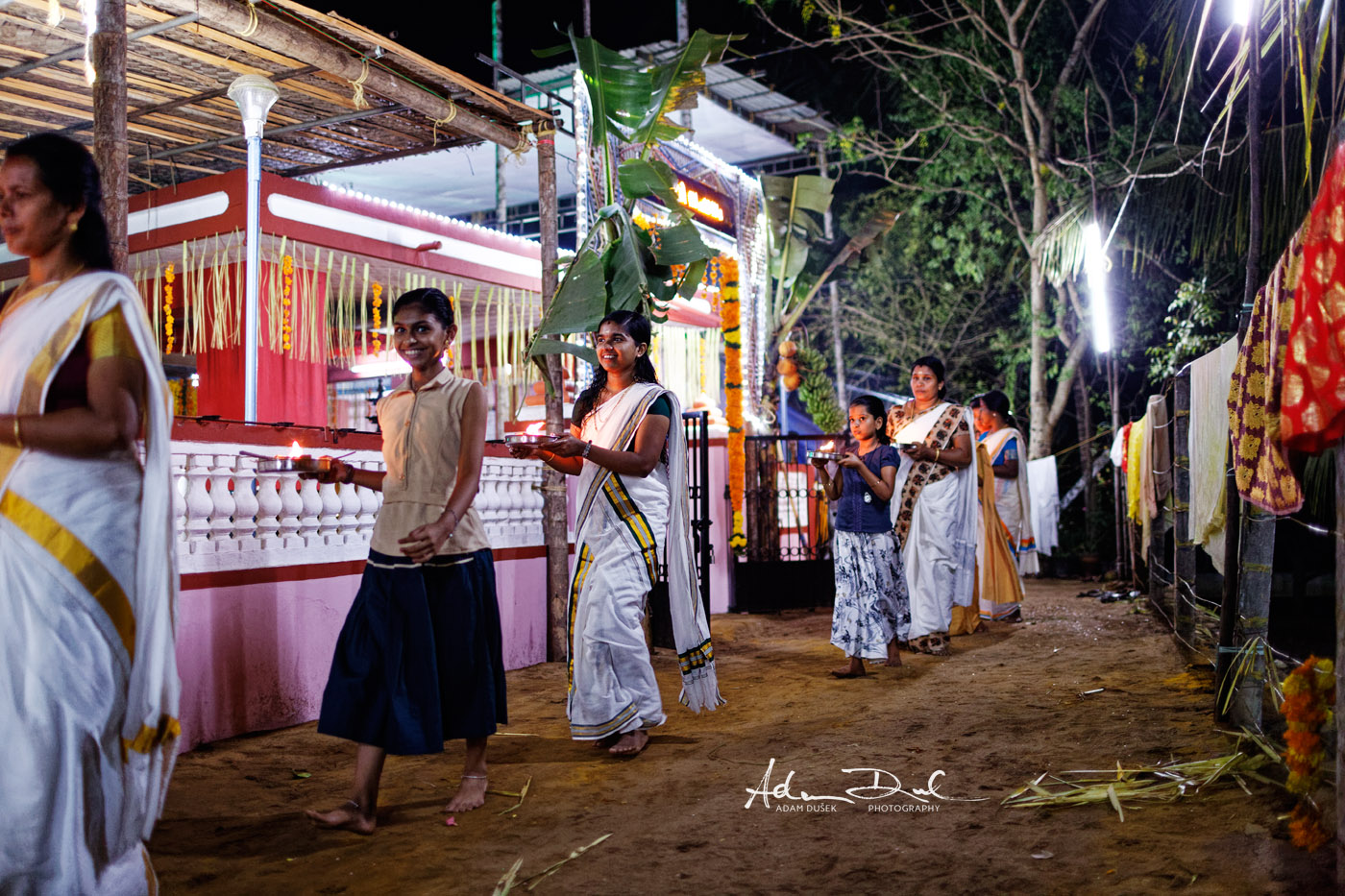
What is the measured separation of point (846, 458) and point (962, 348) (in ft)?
48.3

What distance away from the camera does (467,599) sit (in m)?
3.67

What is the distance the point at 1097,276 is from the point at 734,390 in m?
4.76

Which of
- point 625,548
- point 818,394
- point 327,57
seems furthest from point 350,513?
point 818,394

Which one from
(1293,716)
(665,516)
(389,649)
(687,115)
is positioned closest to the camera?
(1293,716)

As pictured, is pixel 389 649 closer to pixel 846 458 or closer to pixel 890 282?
pixel 846 458

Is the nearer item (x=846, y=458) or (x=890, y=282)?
(x=846, y=458)

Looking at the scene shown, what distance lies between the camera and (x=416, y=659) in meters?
3.54

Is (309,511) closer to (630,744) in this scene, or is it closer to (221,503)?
(221,503)

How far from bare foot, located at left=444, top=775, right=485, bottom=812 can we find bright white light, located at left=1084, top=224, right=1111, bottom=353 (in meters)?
10.6

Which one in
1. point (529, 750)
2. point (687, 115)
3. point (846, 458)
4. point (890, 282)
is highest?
point (687, 115)

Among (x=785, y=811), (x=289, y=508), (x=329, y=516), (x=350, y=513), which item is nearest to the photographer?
(x=785, y=811)

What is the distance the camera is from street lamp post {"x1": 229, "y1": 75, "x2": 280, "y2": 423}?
708 cm

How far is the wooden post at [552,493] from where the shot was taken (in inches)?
287

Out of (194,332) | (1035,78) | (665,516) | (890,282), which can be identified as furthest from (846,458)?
(890,282)
